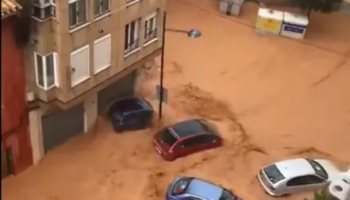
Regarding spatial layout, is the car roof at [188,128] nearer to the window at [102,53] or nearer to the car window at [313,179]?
the window at [102,53]

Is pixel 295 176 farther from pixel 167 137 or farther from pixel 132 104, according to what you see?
pixel 132 104

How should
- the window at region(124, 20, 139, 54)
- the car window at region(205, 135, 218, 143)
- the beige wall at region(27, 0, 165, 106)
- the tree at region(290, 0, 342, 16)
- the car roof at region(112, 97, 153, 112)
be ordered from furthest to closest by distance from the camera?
the tree at region(290, 0, 342, 16) → the car roof at region(112, 97, 153, 112) → the car window at region(205, 135, 218, 143) → the window at region(124, 20, 139, 54) → the beige wall at region(27, 0, 165, 106)

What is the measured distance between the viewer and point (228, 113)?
11.8 meters

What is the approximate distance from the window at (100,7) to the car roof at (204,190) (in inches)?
132

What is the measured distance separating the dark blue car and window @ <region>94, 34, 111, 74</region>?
144 centimetres

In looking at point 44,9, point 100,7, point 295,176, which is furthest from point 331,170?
point 44,9

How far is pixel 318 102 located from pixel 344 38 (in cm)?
356

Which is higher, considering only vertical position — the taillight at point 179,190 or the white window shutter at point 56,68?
the white window shutter at point 56,68

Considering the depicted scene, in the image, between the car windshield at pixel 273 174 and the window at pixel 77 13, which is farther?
the car windshield at pixel 273 174

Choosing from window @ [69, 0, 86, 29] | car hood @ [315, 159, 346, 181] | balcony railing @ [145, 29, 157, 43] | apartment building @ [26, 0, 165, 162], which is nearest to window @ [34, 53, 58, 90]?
apartment building @ [26, 0, 165, 162]

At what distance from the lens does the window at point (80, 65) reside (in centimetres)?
897

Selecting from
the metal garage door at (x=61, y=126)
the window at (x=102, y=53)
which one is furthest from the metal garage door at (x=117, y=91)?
the window at (x=102, y=53)

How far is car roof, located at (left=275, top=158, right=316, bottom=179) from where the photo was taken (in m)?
9.79

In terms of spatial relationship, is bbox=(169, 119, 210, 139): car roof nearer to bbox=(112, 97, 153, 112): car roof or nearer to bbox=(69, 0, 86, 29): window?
bbox=(112, 97, 153, 112): car roof
